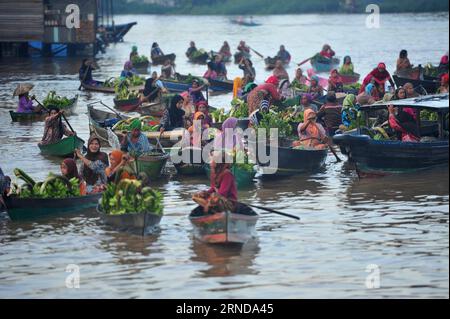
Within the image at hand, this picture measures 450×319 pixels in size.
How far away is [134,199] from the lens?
18.6m

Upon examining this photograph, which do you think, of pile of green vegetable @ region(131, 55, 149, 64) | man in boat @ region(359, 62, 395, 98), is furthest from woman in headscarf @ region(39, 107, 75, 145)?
pile of green vegetable @ region(131, 55, 149, 64)

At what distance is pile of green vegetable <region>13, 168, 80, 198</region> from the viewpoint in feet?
65.2

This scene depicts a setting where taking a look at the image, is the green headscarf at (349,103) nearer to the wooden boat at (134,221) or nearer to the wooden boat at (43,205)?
the wooden boat at (43,205)

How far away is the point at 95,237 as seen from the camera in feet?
63.2

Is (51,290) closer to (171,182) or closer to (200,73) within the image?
(171,182)

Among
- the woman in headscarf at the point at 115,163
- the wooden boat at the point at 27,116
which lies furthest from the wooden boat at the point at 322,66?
the woman in headscarf at the point at 115,163

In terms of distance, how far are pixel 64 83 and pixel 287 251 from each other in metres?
29.6

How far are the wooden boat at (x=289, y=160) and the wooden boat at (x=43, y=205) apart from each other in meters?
4.30

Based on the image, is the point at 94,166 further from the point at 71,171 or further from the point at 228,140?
the point at 228,140

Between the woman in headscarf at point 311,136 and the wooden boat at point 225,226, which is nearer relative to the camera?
the wooden boat at point 225,226

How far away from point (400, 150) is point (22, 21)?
32914 millimetres

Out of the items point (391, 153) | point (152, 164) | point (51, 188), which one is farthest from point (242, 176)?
point (51, 188)

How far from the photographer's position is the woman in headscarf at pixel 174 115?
2581 cm
